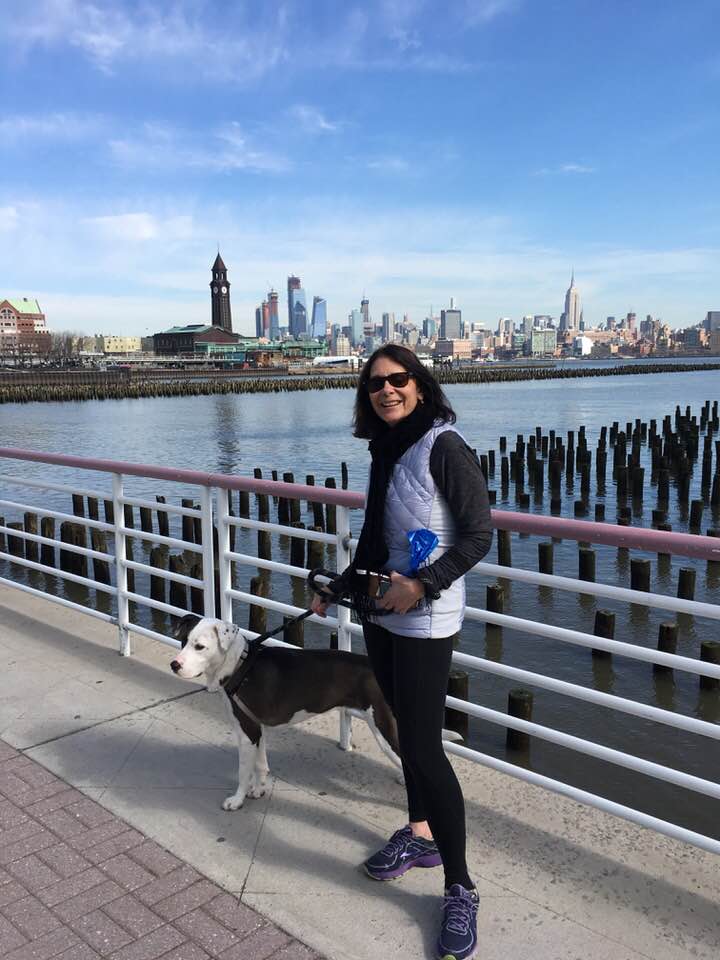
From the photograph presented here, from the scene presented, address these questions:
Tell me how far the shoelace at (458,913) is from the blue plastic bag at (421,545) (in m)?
1.27

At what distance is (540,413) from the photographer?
56.6m

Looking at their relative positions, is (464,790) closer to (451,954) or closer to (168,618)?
(451,954)

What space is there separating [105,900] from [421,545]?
190cm

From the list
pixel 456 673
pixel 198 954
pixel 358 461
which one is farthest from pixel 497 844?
pixel 358 461

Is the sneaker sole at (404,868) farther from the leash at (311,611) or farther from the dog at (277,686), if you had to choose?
the leash at (311,611)

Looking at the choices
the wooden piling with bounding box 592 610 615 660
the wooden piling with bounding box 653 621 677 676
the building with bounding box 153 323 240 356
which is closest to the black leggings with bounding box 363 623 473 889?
the wooden piling with bounding box 592 610 615 660

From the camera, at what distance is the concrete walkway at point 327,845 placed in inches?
111

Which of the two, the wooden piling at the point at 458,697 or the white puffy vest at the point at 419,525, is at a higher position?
the white puffy vest at the point at 419,525

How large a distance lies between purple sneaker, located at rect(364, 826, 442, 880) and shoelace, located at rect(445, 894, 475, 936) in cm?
34

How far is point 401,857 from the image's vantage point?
3188mm

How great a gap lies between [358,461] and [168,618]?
19.4 meters

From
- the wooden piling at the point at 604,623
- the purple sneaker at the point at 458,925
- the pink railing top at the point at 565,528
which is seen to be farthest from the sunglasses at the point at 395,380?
the wooden piling at the point at 604,623

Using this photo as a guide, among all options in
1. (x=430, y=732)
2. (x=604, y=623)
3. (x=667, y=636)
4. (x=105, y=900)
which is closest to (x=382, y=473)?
(x=430, y=732)

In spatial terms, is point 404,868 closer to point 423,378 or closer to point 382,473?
point 382,473
